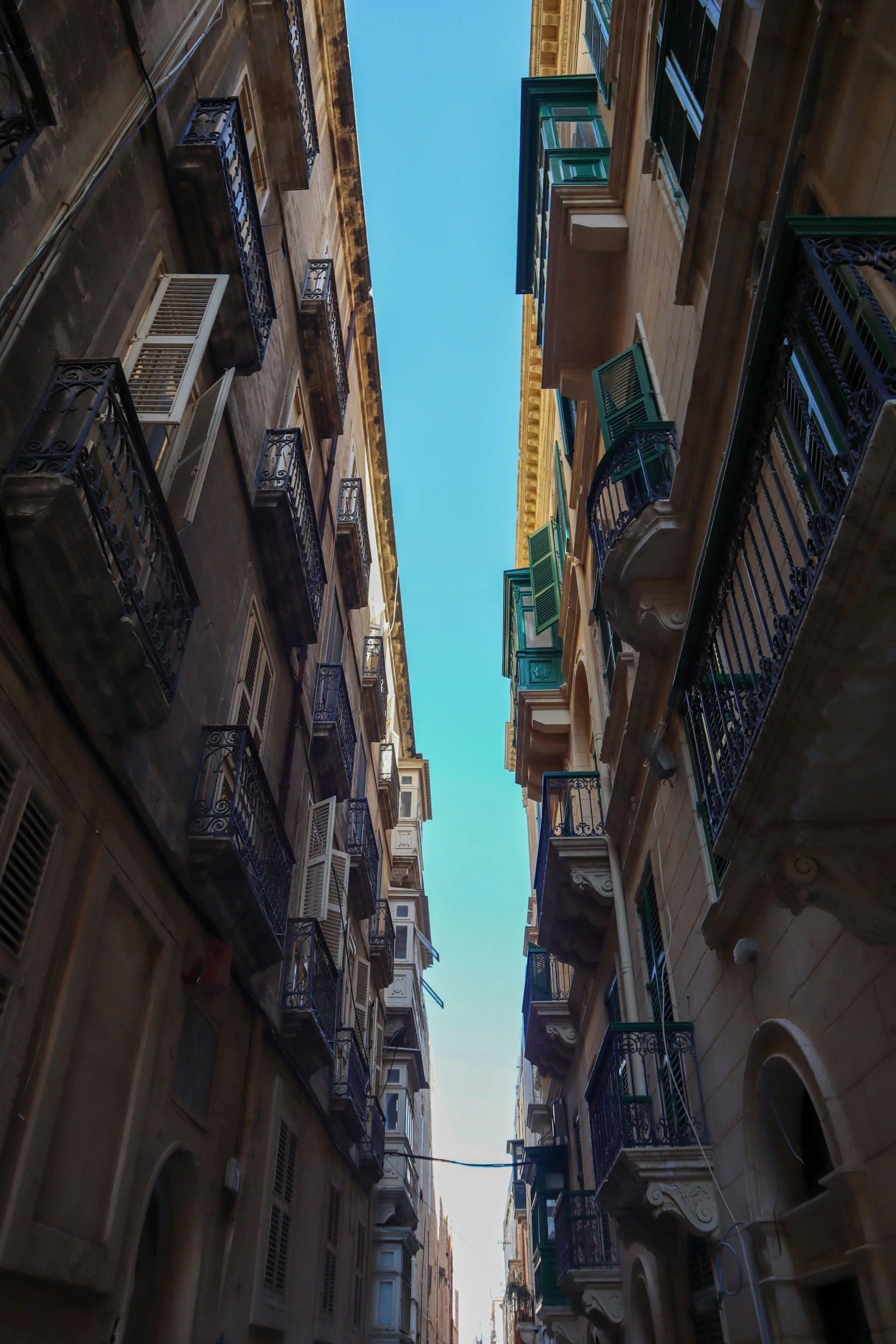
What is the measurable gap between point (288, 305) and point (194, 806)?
8735mm

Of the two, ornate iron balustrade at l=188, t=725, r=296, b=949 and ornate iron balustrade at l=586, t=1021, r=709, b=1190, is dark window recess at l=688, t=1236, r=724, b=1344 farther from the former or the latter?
ornate iron balustrade at l=188, t=725, r=296, b=949


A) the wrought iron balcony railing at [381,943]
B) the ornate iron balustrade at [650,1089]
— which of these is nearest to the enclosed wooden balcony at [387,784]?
the wrought iron balcony railing at [381,943]

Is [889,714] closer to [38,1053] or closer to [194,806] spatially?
[38,1053]

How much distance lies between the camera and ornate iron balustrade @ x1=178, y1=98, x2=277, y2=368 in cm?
862

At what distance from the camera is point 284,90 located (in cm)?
1185

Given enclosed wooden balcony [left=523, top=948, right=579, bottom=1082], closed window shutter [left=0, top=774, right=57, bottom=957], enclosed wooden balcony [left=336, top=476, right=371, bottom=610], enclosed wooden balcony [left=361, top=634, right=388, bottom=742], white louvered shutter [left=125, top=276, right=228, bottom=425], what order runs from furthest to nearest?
enclosed wooden balcony [left=361, top=634, right=388, bottom=742], enclosed wooden balcony [left=523, top=948, right=579, bottom=1082], enclosed wooden balcony [left=336, top=476, right=371, bottom=610], white louvered shutter [left=125, top=276, right=228, bottom=425], closed window shutter [left=0, top=774, right=57, bottom=957]

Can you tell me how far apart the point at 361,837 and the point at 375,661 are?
5.35 metres

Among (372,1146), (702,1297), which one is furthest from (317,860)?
(372,1146)

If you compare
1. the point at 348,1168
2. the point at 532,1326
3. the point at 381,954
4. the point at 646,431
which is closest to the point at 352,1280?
the point at 348,1168

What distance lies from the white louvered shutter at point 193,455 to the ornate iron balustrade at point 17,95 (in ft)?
8.94

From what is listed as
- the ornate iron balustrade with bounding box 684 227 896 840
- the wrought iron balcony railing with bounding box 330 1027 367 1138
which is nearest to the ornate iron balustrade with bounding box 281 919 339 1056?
the wrought iron balcony railing with bounding box 330 1027 367 1138

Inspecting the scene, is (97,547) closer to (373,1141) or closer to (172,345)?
(172,345)

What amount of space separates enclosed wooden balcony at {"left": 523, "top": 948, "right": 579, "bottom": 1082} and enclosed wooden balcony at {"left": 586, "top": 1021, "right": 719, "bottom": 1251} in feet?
27.1

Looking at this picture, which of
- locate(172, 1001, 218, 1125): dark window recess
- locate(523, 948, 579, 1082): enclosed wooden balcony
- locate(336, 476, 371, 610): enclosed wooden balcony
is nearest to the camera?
locate(172, 1001, 218, 1125): dark window recess
